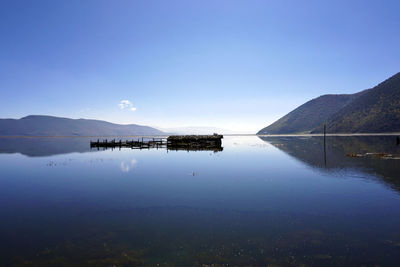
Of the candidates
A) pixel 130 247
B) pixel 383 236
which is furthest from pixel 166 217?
pixel 383 236

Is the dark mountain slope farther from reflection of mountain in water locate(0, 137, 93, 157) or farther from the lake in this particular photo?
reflection of mountain in water locate(0, 137, 93, 157)

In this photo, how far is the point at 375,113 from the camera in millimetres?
147250

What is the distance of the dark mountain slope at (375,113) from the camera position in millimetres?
133625

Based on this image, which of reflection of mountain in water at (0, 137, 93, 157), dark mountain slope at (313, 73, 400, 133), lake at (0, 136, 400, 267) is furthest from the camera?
dark mountain slope at (313, 73, 400, 133)

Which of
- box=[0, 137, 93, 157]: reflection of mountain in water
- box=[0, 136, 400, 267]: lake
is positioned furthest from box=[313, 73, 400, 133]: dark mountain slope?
box=[0, 137, 93, 157]: reflection of mountain in water

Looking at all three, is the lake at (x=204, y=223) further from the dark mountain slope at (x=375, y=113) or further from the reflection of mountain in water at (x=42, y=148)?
the dark mountain slope at (x=375, y=113)

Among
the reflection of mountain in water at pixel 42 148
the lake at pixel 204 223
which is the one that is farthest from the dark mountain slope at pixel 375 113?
the reflection of mountain in water at pixel 42 148

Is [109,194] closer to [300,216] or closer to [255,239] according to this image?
[255,239]

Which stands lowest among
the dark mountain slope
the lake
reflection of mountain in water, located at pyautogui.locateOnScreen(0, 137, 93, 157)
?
the lake

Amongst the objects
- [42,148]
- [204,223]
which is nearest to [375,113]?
[204,223]

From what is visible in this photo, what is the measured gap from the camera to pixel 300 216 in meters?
12.1

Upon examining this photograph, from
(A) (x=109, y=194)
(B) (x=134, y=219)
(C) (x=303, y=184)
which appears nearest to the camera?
(B) (x=134, y=219)

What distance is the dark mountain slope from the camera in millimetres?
133625

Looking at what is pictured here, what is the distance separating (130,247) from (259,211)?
7.34m
